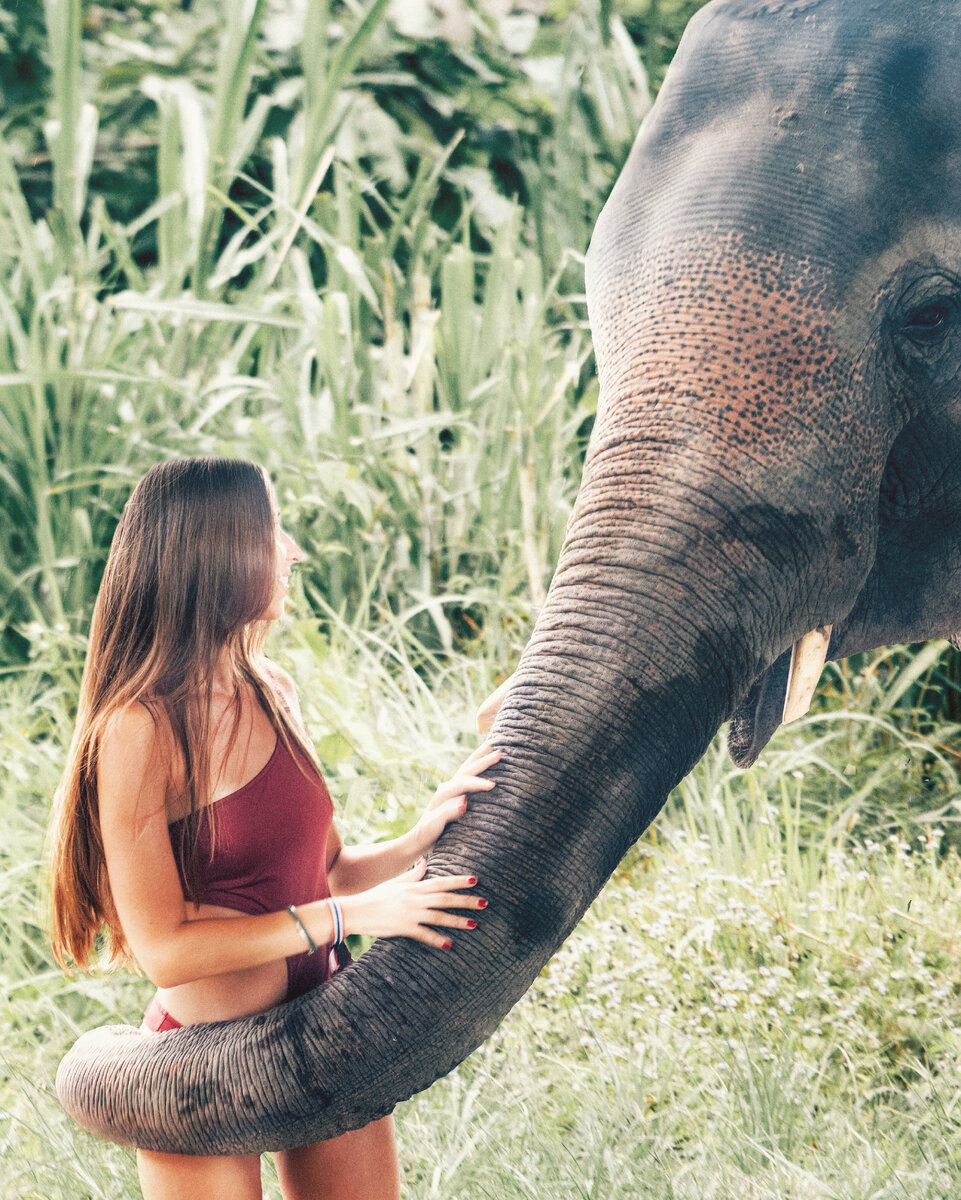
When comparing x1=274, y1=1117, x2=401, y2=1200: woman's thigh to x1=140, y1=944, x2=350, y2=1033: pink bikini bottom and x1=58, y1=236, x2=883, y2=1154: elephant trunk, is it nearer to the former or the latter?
x1=140, y1=944, x2=350, y2=1033: pink bikini bottom

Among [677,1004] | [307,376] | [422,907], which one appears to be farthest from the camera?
[307,376]

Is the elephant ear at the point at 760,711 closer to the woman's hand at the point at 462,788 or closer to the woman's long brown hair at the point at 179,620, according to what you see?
the woman's hand at the point at 462,788

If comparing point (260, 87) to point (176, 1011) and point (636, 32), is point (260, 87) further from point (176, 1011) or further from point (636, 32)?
point (176, 1011)

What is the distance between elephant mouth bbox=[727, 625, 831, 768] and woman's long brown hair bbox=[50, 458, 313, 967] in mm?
525

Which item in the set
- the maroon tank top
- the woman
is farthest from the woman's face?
the maroon tank top

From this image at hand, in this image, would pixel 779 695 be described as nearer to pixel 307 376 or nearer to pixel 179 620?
pixel 179 620

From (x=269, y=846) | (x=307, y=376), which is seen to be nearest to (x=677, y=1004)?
(x=269, y=846)

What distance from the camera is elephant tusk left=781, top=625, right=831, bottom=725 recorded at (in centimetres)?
145

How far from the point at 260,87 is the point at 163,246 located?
72.1 inches

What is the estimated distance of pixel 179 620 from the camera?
1352mm

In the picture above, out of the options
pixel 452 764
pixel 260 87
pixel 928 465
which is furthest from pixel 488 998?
pixel 260 87

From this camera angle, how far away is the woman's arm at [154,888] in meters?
1.28

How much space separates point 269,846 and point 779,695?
60 cm

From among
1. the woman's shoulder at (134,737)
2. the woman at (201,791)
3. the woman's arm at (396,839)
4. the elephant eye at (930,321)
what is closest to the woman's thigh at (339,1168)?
the woman at (201,791)
